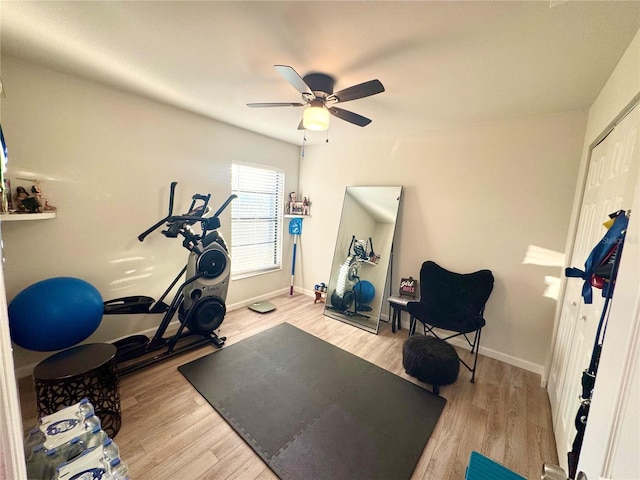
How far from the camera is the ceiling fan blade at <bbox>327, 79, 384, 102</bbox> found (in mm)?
1604

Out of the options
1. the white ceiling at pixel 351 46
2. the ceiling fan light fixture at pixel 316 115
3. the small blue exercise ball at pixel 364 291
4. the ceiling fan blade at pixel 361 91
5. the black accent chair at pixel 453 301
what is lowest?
the small blue exercise ball at pixel 364 291

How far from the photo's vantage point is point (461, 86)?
6.63ft

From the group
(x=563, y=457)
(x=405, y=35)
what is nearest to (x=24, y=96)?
(x=405, y=35)

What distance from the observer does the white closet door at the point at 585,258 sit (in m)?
1.35

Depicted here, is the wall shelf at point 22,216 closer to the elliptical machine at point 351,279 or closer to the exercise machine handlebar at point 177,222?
the exercise machine handlebar at point 177,222

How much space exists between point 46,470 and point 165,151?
2653mm

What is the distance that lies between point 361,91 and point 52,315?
2665mm

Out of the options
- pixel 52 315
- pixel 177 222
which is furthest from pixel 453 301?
pixel 52 315

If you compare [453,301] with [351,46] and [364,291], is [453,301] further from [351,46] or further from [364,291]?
[351,46]

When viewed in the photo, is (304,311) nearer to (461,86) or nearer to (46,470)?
(46,470)

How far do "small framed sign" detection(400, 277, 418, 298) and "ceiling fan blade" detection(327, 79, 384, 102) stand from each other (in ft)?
7.46

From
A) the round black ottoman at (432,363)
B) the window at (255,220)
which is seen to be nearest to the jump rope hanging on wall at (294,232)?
the window at (255,220)

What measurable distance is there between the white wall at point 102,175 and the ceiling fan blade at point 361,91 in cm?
199

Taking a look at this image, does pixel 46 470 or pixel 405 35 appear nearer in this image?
pixel 46 470
